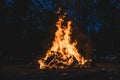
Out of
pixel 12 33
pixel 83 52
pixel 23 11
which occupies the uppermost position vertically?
pixel 23 11

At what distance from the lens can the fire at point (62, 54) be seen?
19875 mm

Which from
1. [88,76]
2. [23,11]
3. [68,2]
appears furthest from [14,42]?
[88,76]

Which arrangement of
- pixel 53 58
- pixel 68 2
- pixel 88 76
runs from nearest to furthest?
1. pixel 88 76
2. pixel 53 58
3. pixel 68 2

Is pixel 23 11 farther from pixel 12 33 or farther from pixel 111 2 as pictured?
pixel 111 2

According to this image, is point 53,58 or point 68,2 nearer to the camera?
point 53,58

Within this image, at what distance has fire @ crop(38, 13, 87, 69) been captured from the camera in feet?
65.2

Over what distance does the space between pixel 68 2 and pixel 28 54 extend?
675 inches

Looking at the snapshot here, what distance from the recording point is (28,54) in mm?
37594

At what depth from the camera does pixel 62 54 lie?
20156mm

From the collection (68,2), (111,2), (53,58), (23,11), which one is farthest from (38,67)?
(111,2)

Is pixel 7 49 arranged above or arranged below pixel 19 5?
below

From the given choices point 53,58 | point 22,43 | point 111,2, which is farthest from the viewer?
point 111,2

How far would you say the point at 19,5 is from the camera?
3894cm

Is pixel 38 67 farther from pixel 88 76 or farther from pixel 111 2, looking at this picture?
pixel 111 2
